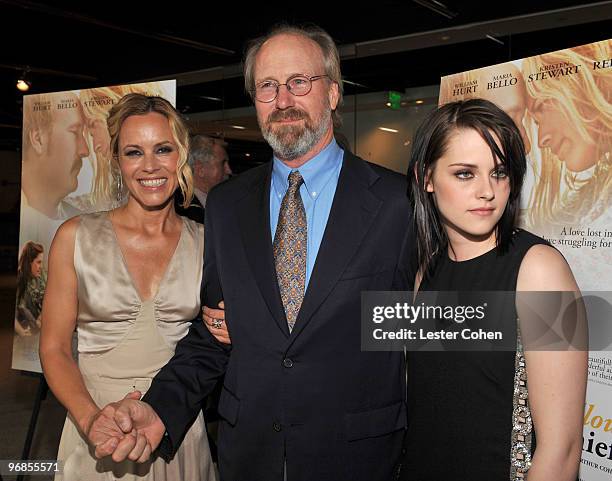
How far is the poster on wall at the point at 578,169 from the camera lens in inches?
91.2

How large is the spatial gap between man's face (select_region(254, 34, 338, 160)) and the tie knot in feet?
0.19

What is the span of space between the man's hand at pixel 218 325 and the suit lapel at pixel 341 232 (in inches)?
13.1

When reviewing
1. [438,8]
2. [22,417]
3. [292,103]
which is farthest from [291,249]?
[438,8]

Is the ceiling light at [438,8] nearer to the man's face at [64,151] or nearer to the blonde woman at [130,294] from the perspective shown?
the man's face at [64,151]

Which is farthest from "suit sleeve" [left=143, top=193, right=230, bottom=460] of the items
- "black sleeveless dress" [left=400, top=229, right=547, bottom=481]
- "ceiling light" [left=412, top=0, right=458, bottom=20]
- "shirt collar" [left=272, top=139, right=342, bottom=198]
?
"ceiling light" [left=412, top=0, right=458, bottom=20]

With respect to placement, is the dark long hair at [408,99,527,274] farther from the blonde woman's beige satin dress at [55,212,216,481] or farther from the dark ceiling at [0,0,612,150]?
the dark ceiling at [0,0,612,150]

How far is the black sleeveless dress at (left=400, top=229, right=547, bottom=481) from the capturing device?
1.46 meters

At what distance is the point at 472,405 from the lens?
1510mm

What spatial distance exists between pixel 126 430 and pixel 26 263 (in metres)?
2.35

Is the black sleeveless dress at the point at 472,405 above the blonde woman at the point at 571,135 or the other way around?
the other way around

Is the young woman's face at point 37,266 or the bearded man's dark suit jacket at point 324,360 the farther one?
the young woman's face at point 37,266

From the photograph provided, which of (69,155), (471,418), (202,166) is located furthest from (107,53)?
(471,418)

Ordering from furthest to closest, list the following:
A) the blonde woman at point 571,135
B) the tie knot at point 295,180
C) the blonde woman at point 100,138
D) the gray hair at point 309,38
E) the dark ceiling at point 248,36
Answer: the dark ceiling at point 248,36
the blonde woman at point 100,138
the blonde woman at point 571,135
the gray hair at point 309,38
the tie knot at point 295,180

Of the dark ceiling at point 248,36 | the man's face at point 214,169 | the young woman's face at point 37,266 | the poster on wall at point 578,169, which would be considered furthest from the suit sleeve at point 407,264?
the dark ceiling at point 248,36
